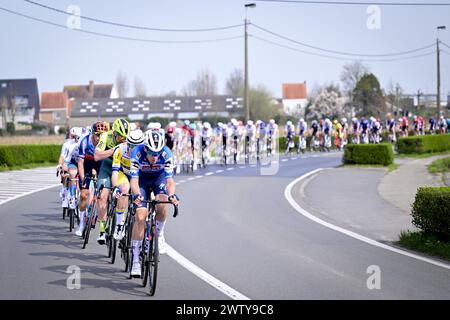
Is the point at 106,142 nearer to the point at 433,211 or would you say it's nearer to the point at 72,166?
the point at 72,166

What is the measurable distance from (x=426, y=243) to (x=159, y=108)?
90.5 m

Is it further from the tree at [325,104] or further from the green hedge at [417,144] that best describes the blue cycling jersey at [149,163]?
the tree at [325,104]

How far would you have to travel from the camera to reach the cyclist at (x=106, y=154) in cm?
1196

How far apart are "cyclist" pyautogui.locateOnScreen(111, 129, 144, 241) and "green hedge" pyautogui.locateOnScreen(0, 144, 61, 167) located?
24.5 metres

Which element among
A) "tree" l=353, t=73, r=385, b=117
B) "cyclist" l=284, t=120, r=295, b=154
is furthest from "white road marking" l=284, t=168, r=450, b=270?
"tree" l=353, t=73, r=385, b=117

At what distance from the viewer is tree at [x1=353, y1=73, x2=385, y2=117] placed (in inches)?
3435

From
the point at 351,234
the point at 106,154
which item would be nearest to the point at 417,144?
the point at 351,234

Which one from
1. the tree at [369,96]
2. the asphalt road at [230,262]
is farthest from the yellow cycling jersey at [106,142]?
the tree at [369,96]

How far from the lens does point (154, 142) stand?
928 cm

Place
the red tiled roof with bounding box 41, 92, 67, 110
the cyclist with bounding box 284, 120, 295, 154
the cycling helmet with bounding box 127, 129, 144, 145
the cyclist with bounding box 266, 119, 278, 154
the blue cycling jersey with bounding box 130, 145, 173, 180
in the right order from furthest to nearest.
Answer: the red tiled roof with bounding box 41, 92, 67, 110, the cyclist with bounding box 284, 120, 295, 154, the cyclist with bounding box 266, 119, 278, 154, the cycling helmet with bounding box 127, 129, 144, 145, the blue cycling jersey with bounding box 130, 145, 173, 180

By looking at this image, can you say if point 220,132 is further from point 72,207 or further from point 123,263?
point 123,263

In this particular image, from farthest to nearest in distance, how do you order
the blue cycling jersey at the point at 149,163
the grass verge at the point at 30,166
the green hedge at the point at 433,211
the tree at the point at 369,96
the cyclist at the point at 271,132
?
the tree at the point at 369,96, the cyclist at the point at 271,132, the grass verge at the point at 30,166, the green hedge at the point at 433,211, the blue cycling jersey at the point at 149,163

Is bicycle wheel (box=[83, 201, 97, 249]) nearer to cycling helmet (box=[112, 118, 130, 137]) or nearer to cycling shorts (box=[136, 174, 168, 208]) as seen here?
cycling helmet (box=[112, 118, 130, 137])

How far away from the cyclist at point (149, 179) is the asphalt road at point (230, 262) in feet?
2.01
